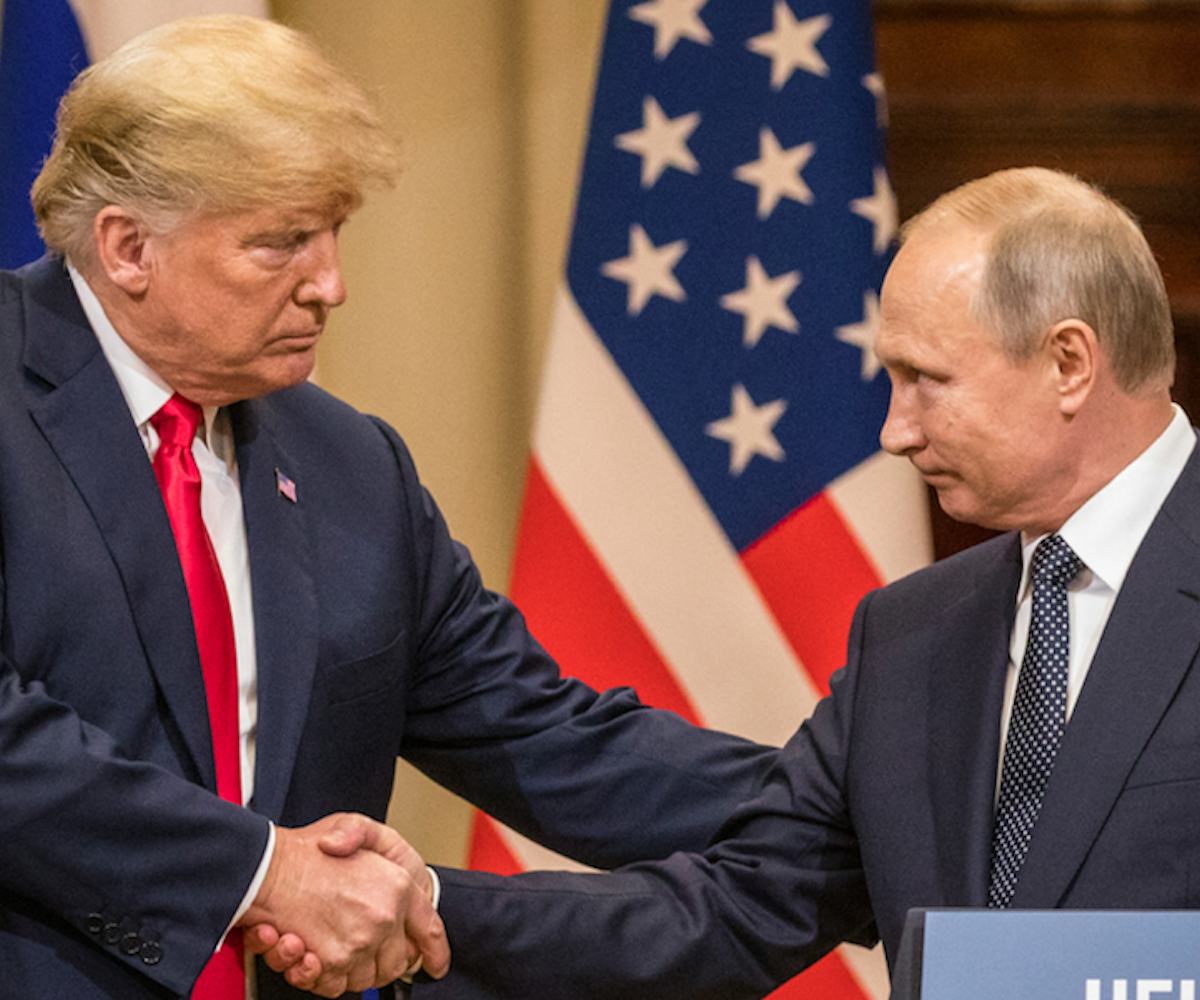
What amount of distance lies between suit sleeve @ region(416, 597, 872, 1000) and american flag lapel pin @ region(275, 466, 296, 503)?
466 mm

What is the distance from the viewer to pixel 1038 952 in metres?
1.50

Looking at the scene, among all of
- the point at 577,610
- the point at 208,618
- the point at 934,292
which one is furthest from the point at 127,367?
the point at 577,610

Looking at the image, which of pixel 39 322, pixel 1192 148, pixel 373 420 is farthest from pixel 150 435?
pixel 1192 148

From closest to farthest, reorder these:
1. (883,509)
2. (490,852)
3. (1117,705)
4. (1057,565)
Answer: (1117,705) → (1057,565) → (883,509) → (490,852)

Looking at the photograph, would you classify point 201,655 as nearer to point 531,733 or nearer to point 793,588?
point 531,733

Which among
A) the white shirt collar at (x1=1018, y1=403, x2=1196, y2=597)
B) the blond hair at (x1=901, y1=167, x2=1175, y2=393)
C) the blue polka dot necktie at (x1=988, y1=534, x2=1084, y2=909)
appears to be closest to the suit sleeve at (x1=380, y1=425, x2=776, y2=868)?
the blue polka dot necktie at (x1=988, y1=534, x2=1084, y2=909)

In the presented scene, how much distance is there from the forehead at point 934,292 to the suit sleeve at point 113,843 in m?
0.81

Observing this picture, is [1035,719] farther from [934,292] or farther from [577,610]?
[577,610]

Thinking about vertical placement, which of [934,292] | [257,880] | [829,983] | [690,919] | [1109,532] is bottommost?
[829,983]

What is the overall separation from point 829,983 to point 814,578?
62 centimetres

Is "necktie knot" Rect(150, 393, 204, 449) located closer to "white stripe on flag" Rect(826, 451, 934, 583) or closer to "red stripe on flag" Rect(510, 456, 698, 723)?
"red stripe on flag" Rect(510, 456, 698, 723)

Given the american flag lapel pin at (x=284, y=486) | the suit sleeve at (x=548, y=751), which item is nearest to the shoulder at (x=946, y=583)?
the suit sleeve at (x=548, y=751)

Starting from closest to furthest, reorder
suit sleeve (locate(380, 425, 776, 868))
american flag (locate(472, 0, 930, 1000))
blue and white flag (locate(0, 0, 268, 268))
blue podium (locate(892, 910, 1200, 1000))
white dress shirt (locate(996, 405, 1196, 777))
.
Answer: blue podium (locate(892, 910, 1200, 1000)) → white dress shirt (locate(996, 405, 1196, 777)) → suit sleeve (locate(380, 425, 776, 868)) → blue and white flag (locate(0, 0, 268, 268)) → american flag (locate(472, 0, 930, 1000))

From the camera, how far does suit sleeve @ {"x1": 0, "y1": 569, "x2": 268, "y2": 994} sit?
6.72 ft
